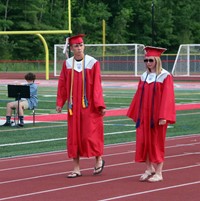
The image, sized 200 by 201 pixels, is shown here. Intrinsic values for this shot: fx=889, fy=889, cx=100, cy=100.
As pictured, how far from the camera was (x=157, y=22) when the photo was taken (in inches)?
3349

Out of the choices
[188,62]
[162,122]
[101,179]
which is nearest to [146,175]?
[101,179]

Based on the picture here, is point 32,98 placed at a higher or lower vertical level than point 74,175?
higher

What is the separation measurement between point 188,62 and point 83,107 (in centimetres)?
4134

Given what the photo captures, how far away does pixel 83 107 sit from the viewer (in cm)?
1232

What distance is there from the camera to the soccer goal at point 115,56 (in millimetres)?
55675

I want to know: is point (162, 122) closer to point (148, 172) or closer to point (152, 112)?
point (152, 112)

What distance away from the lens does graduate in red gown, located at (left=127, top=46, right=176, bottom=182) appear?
11805 mm

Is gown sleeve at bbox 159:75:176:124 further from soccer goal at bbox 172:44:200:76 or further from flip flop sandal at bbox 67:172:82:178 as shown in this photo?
soccer goal at bbox 172:44:200:76

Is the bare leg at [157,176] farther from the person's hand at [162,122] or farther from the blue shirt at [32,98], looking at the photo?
the blue shirt at [32,98]

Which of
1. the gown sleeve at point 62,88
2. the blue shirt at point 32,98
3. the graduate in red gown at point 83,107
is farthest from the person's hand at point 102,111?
the blue shirt at point 32,98

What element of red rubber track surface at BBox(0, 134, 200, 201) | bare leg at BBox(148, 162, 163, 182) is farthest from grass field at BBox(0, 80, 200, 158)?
→ bare leg at BBox(148, 162, 163, 182)

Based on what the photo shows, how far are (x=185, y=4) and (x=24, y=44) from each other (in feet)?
82.0

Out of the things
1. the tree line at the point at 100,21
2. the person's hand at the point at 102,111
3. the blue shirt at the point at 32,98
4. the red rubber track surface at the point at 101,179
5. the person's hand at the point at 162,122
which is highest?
the tree line at the point at 100,21

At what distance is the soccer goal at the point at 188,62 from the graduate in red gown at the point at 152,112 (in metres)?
41.4
